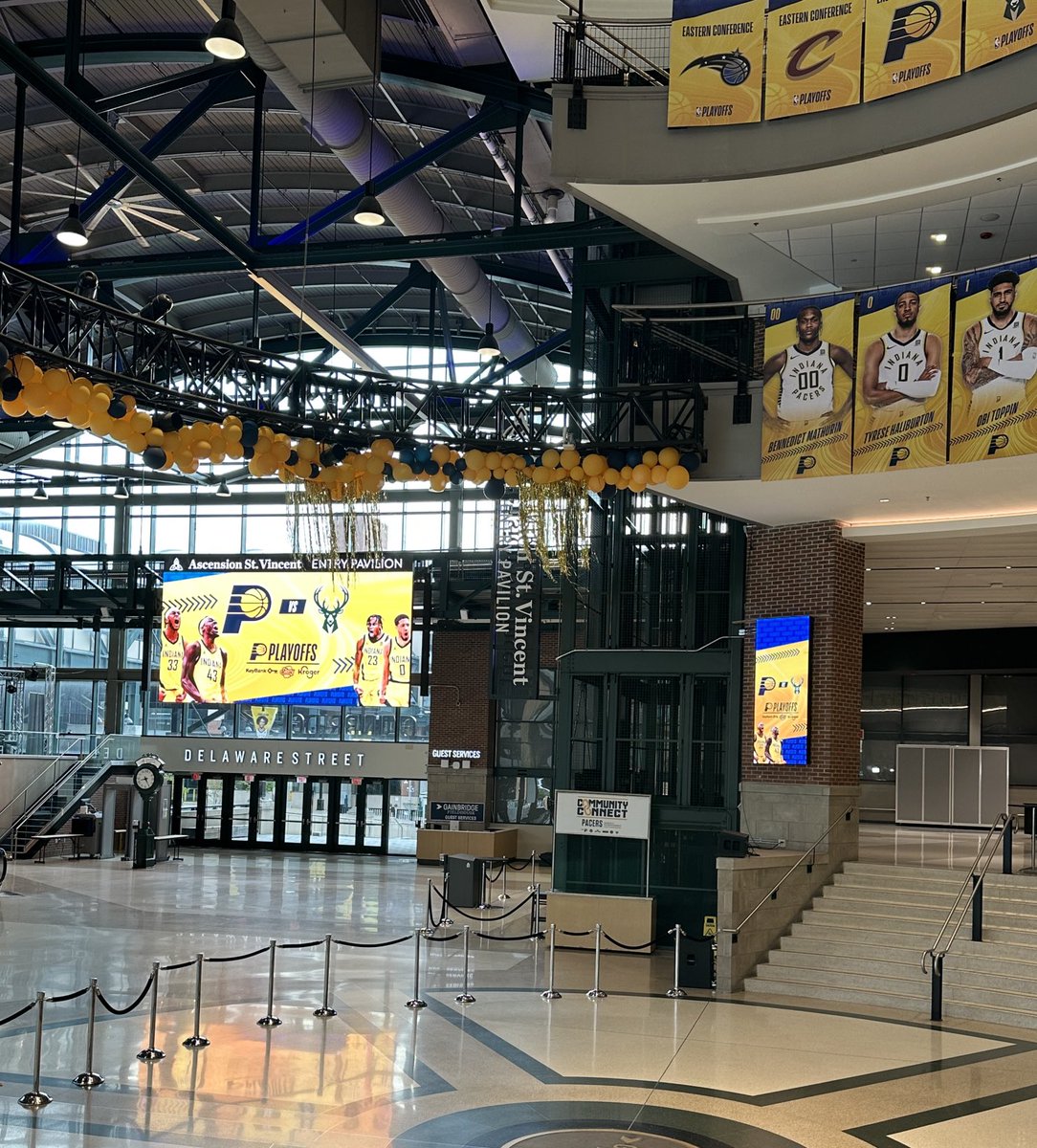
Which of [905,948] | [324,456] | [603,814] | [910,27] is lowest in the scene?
[905,948]

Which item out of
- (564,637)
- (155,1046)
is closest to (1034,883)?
(564,637)

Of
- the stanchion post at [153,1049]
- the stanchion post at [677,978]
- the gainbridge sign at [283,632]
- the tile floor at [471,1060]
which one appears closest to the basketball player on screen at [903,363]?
the stanchion post at [677,978]

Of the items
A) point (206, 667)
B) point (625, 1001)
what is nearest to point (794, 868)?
point (625, 1001)

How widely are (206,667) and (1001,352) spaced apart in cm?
2097

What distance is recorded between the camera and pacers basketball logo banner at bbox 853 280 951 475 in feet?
49.5

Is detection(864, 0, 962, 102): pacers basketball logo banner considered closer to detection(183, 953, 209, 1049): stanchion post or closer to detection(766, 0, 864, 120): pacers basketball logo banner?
detection(766, 0, 864, 120): pacers basketball logo banner

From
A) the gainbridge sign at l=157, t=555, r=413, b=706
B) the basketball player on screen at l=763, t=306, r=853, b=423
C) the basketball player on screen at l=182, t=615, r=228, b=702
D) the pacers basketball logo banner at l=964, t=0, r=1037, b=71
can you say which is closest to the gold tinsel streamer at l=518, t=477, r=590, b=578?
the basketball player on screen at l=763, t=306, r=853, b=423

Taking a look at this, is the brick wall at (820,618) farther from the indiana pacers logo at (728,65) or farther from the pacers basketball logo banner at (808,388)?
the indiana pacers logo at (728,65)

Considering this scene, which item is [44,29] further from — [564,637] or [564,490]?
[564,637]

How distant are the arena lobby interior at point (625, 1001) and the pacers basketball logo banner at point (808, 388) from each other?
437 millimetres

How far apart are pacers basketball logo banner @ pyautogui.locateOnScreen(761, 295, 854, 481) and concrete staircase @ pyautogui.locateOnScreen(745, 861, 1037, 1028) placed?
19.9ft

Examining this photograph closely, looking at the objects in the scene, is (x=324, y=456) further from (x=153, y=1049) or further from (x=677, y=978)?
(x=677, y=978)

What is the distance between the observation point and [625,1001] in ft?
48.5

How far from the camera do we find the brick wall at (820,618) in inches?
722
